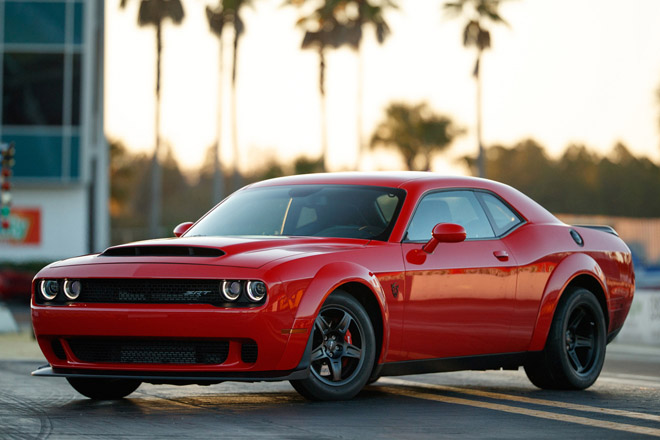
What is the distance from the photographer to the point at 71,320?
7945 millimetres

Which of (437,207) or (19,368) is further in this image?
(19,368)

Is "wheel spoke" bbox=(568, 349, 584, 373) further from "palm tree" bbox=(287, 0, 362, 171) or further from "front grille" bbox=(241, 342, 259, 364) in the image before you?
"palm tree" bbox=(287, 0, 362, 171)

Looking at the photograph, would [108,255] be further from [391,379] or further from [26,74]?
[26,74]

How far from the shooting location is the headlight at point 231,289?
7641mm

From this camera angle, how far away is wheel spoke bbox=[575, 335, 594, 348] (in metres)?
10.0

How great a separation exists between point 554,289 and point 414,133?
7030 centimetres

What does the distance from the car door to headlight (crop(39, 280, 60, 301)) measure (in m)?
2.22

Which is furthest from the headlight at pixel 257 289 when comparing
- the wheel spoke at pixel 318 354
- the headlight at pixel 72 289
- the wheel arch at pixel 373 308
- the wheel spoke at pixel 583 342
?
the wheel spoke at pixel 583 342

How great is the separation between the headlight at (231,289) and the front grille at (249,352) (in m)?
0.29

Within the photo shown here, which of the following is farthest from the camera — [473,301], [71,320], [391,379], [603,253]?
[391,379]

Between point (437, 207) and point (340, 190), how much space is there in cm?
70

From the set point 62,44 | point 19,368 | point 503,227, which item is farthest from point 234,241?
point 62,44

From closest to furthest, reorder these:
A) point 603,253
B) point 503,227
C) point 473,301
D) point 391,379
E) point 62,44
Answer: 1. point 473,301
2. point 503,227
3. point 603,253
4. point 391,379
5. point 62,44

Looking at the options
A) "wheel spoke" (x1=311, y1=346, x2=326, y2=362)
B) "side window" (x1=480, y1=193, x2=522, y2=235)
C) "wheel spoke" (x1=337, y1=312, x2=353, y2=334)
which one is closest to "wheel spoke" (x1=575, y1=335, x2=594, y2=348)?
"side window" (x1=480, y1=193, x2=522, y2=235)
